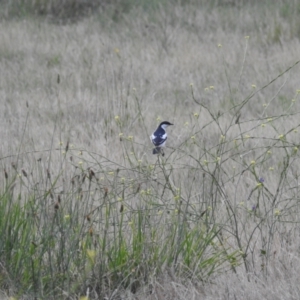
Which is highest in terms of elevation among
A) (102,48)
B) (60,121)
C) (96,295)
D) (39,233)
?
(102,48)

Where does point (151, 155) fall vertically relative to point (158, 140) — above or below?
below

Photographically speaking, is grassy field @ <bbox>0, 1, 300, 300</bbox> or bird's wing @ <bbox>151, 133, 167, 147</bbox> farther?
bird's wing @ <bbox>151, 133, 167, 147</bbox>

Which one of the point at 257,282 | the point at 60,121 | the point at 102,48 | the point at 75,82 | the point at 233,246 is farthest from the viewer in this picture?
the point at 102,48

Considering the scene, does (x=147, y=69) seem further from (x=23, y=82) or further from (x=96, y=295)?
(x=96, y=295)

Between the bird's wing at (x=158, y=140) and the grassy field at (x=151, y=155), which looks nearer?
the grassy field at (x=151, y=155)

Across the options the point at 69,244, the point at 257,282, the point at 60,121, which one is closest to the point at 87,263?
the point at 69,244

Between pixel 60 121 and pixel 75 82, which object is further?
pixel 75 82

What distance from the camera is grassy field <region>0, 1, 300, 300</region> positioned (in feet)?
14.7

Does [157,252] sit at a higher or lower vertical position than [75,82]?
lower

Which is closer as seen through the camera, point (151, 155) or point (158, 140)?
point (158, 140)

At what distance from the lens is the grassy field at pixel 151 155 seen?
4.49 meters

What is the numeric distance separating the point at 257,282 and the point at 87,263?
873 mm

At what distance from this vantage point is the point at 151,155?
722 cm

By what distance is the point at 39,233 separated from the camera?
4570 mm
